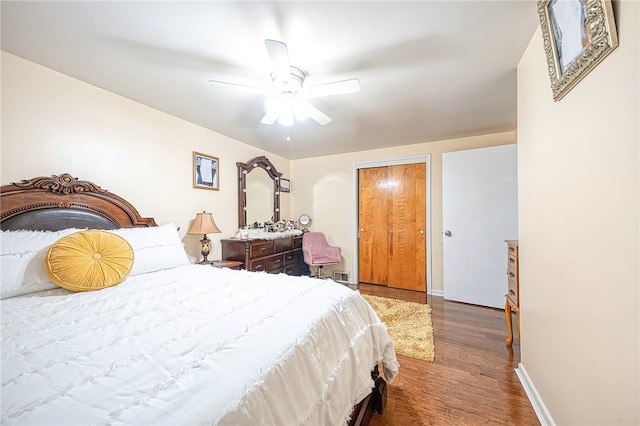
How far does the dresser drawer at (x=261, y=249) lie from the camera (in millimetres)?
3095

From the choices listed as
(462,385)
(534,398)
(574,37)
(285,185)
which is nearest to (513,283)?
(534,398)

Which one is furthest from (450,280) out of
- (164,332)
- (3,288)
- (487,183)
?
(3,288)

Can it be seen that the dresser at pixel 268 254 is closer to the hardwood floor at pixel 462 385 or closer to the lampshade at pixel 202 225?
the lampshade at pixel 202 225

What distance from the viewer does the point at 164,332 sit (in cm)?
92

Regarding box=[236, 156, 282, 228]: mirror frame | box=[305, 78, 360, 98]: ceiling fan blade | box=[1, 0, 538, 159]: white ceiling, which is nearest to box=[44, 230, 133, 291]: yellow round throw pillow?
box=[1, 0, 538, 159]: white ceiling

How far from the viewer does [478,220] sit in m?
3.12

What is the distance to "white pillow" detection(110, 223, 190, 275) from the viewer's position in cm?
184

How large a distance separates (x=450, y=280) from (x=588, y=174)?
105 inches

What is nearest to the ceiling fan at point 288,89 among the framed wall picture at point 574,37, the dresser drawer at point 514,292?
the framed wall picture at point 574,37

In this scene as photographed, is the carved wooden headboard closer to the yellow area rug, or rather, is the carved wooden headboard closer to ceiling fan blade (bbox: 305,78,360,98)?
ceiling fan blade (bbox: 305,78,360,98)

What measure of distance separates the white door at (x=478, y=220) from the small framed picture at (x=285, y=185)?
8.77 ft

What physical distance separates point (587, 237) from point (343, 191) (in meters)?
3.45

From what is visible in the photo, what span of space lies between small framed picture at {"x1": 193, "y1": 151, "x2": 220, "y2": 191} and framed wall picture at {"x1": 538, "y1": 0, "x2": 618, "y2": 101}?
3.15 meters

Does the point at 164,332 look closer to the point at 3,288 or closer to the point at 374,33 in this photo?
the point at 3,288
